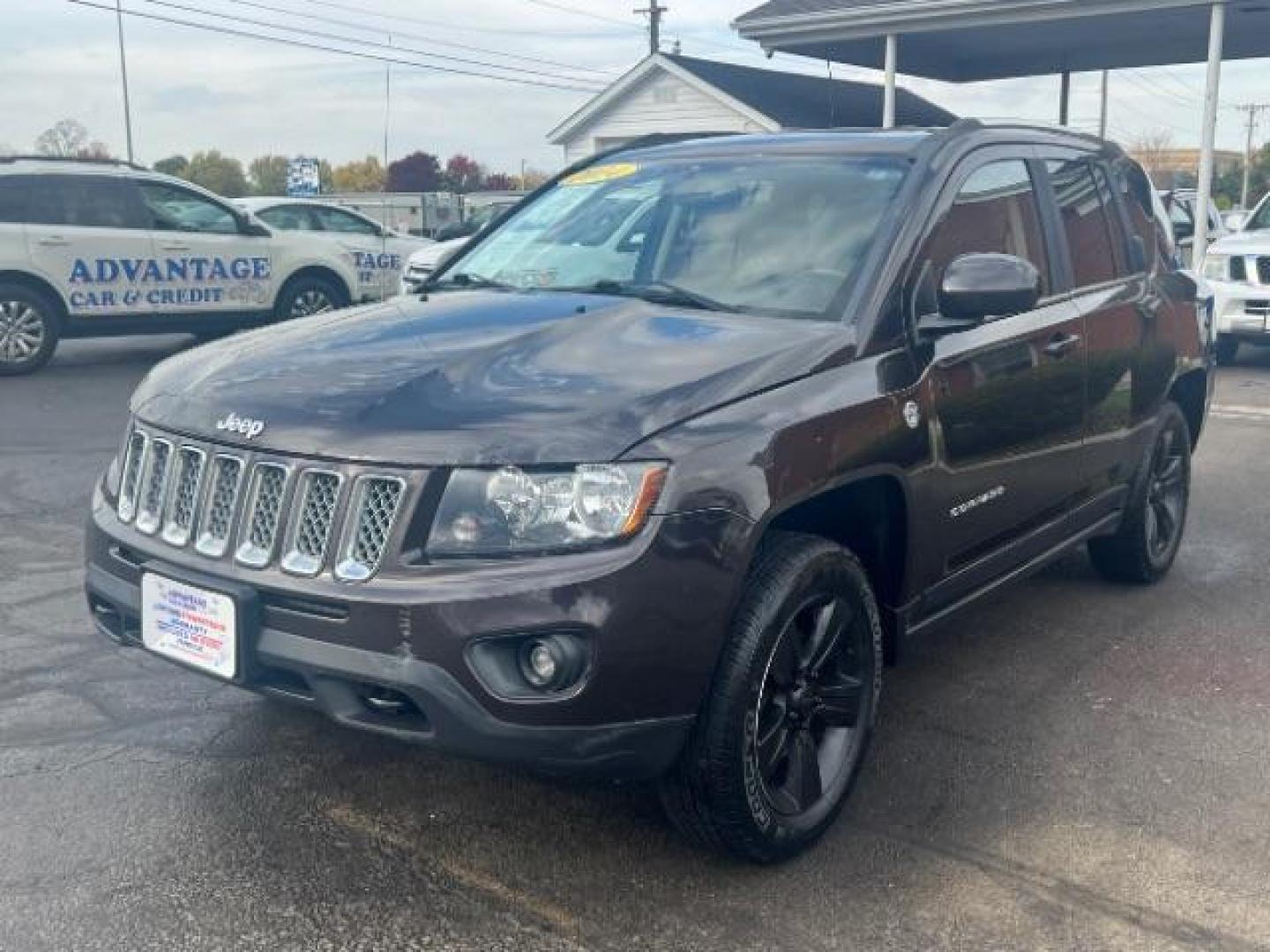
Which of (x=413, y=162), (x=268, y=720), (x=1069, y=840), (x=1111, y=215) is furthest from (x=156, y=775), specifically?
(x=413, y=162)

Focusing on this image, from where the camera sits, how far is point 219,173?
185 feet

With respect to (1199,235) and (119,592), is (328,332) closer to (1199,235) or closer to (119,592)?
(119,592)

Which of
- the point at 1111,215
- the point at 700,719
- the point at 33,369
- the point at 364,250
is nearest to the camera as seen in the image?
the point at 700,719

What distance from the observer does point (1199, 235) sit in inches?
601

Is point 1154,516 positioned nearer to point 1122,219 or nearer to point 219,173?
point 1122,219

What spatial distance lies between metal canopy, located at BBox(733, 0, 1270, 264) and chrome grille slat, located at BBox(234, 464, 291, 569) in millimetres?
13287

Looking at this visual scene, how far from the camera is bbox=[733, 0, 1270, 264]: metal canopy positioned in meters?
15.6

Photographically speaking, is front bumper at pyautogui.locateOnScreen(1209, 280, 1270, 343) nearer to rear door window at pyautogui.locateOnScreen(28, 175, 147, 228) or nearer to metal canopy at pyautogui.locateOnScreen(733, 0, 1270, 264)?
metal canopy at pyautogui.locateOnScreen(733, 0, 1270, 264)

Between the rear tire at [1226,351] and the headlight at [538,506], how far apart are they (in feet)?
38.0

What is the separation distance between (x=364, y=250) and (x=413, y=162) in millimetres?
36416

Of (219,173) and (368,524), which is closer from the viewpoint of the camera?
(368,524)

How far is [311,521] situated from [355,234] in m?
12.7

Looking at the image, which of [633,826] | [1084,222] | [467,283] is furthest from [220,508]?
[1084,222]

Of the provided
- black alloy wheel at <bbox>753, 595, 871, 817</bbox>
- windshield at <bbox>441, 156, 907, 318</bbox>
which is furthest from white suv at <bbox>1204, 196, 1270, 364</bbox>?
black alloy wheel at <bbox>753, 595, 871, 817</bbox>
